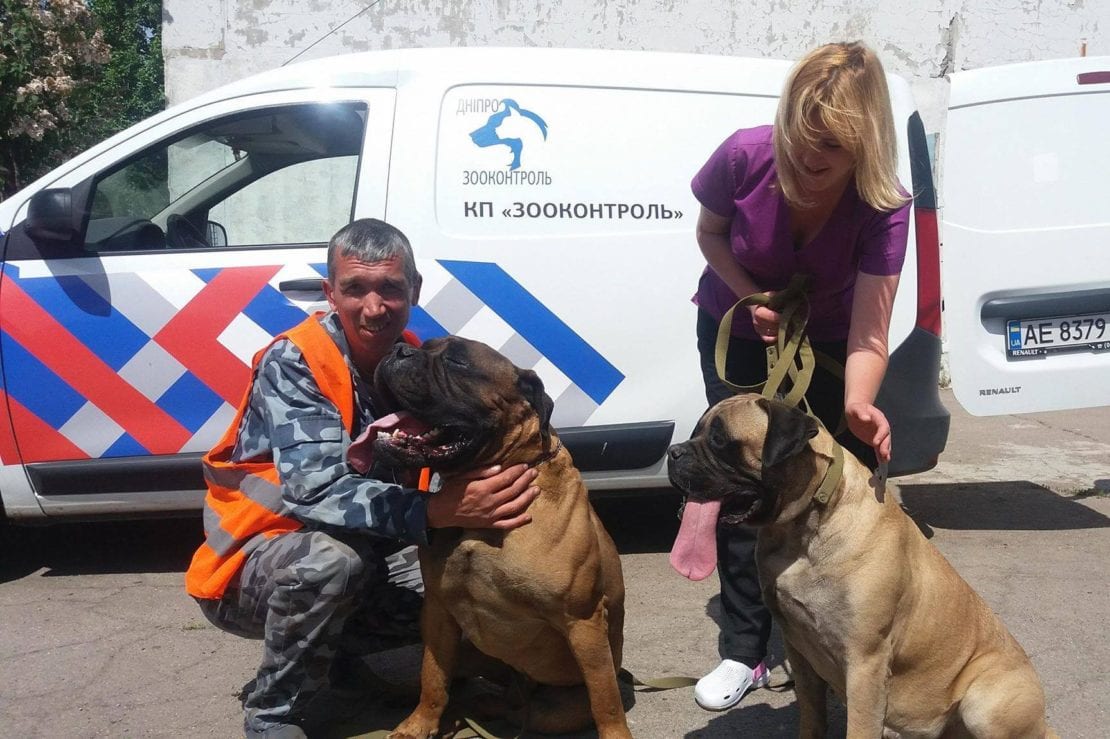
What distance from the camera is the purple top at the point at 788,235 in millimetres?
2805

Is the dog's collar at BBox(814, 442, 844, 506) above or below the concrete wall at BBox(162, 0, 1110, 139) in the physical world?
below

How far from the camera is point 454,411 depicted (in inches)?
103

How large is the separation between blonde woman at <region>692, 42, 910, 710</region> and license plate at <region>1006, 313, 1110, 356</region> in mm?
1968

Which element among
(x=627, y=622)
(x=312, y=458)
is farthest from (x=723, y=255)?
(x=627, y=622)

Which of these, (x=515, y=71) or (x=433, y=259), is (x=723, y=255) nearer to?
(x=433, y=259)

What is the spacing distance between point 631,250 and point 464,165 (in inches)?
30.5

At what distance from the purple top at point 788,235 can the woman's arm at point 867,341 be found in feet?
0.16

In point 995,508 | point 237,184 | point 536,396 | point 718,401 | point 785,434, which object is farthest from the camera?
point 995,508

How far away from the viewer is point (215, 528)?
9.43ft

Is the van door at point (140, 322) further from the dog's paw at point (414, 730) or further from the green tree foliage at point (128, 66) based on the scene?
the green tree foliage at point (128, 66)

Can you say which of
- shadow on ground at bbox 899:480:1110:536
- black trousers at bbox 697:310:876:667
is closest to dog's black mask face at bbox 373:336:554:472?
black trousers at bbox 697:310:876:667

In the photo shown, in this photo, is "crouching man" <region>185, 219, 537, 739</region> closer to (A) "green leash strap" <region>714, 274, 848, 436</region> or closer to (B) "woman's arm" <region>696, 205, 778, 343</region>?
(A) "green leash strap" <region>714, 274, 848, 436</region>

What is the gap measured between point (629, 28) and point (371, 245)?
724 cm

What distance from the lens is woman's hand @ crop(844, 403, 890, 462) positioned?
101 inches
